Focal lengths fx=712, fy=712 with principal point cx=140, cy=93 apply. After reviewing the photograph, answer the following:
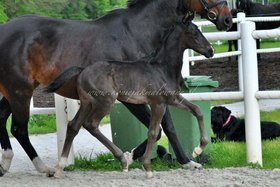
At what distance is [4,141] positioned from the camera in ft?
25.3

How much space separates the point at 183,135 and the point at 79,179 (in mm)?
1491


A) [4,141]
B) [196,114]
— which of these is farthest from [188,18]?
[4,141]

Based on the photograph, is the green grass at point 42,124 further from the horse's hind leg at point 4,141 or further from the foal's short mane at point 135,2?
the foal's short mane at point 135,2

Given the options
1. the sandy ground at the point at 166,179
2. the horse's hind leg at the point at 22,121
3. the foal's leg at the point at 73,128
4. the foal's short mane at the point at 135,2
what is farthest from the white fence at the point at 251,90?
the horse's hind leg at the point at 22,121

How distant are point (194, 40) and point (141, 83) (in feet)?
Answer: 2.27

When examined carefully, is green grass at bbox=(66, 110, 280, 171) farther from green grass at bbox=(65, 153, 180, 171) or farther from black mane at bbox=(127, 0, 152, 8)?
black mane at bbox=(127, 0, 152, 8)

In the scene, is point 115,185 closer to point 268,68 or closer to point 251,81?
point 251,81

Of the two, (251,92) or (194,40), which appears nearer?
(194,40)

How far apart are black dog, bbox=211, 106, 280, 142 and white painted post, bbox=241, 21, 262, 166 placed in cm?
127

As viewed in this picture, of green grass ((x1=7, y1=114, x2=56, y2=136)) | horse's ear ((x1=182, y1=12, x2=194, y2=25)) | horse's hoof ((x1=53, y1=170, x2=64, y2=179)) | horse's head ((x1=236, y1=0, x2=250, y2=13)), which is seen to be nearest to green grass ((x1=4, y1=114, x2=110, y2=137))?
green grass ((x1=7, y1=114, x2=56, y2=136))

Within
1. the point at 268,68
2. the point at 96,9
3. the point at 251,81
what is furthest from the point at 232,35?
the point at 96,9

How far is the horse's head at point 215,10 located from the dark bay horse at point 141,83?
348 millimetres

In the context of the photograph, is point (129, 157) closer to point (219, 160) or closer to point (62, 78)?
point (219, 160)

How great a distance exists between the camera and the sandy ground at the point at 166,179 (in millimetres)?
6500
